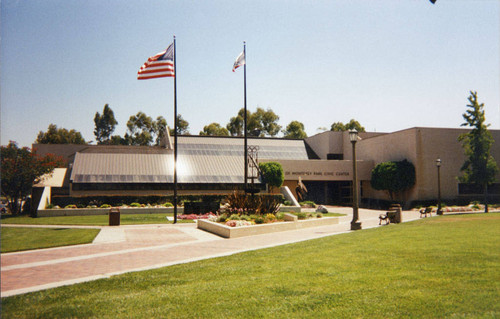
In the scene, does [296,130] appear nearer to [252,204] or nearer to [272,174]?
[272,174]

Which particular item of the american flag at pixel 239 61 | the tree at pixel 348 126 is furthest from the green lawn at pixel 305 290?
the tree at pixel 348 126

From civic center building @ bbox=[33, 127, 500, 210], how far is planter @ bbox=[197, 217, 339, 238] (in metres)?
16.9

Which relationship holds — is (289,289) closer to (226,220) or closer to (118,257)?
(118,257)

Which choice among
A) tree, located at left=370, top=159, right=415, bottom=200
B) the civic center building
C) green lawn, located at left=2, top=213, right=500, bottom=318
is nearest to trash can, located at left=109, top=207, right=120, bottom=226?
green lawn, located at left=2, top=213, right=500, bottom=318

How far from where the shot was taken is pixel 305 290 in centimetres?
680

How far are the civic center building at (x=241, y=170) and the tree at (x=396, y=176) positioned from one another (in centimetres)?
71

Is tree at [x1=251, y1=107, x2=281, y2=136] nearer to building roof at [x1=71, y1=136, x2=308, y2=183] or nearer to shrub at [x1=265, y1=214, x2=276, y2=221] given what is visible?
building roof at [x1=71, y1=136, x2=308, y2=183]

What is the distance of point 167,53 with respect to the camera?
70.8 feet

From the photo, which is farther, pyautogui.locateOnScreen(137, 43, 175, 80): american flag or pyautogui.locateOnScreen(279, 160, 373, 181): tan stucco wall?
pyautogui.locateOnScreen(279, 160, 373, 181): tan stucco wall

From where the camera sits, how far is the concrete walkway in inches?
275

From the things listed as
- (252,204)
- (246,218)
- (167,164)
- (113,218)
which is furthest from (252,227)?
(167,164)

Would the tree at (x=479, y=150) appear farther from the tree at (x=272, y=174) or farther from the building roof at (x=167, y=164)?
the building roof at (x=167, y=164)

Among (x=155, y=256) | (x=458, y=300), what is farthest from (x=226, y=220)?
(x=458, y=300)

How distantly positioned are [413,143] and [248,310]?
37693mm
